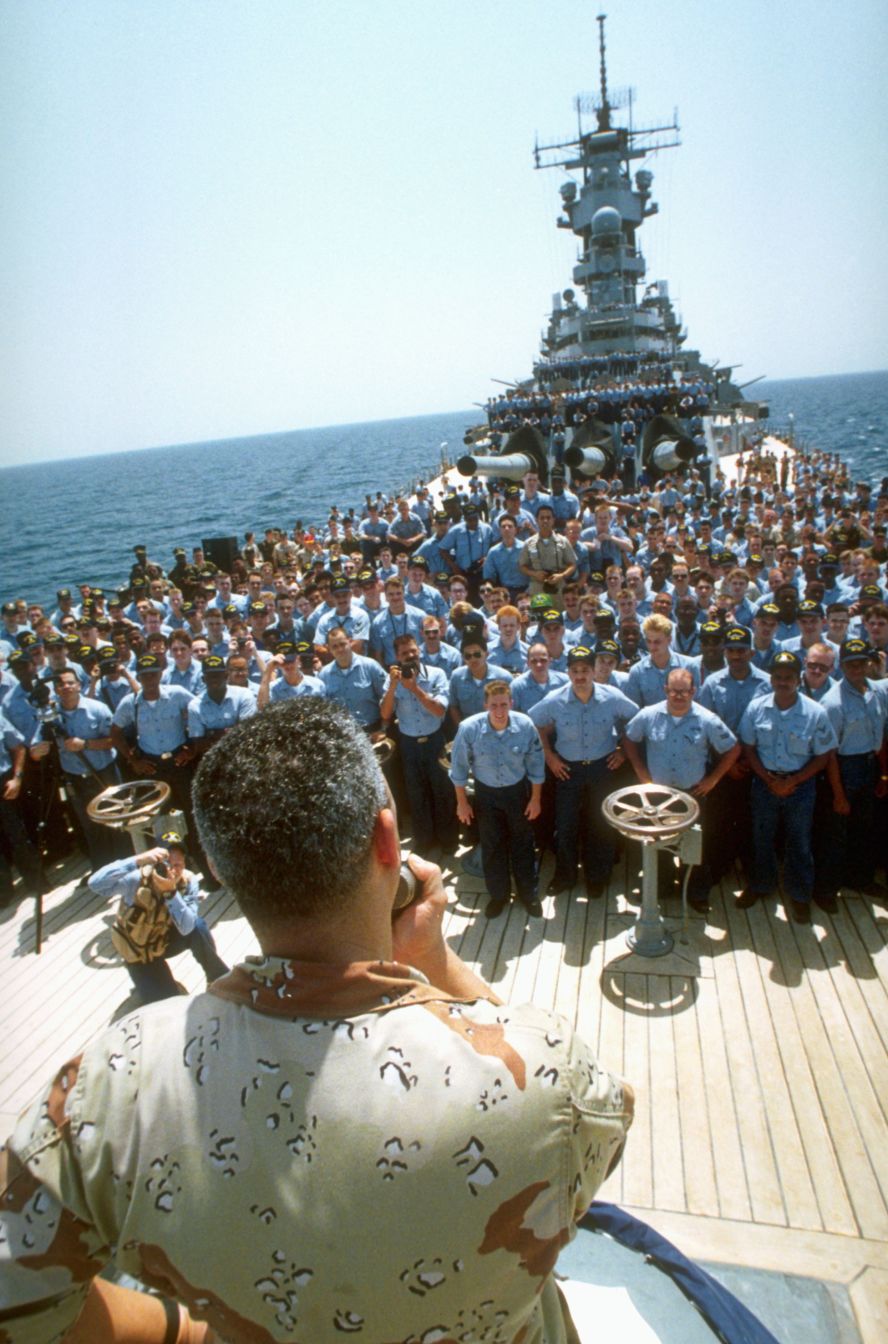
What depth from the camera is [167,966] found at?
4.64 metres

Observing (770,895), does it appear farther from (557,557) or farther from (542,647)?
(557,557)

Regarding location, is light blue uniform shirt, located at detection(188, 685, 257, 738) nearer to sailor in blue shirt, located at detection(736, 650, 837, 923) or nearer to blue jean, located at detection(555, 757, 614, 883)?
blue jean, located at detection(555, 757, 614, 883)

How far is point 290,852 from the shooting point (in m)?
1.10

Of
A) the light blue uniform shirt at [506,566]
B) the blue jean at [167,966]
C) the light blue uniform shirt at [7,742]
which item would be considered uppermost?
the light blue uniform shirt at [506,566]

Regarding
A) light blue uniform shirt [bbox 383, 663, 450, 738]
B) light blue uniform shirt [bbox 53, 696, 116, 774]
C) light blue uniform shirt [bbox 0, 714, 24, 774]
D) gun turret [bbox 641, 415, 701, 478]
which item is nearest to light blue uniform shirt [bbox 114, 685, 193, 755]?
Result: light blue uniform shirt [bbox 53, 696, 116, 774]

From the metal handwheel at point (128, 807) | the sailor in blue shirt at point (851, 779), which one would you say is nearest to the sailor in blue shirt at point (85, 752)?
the metal handwheel at point (128, 807)

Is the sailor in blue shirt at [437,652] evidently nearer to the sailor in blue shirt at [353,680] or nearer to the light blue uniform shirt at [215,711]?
the sailor in blue shirt at [353,680]

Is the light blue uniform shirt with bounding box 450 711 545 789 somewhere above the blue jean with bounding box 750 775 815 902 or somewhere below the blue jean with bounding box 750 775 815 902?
above

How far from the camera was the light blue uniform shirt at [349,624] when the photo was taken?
8.23m

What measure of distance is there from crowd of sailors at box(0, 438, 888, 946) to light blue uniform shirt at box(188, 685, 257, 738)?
18mm

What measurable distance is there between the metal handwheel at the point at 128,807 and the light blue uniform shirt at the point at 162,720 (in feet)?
2.33

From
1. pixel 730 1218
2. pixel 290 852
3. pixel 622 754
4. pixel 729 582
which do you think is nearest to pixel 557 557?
pixel 729 582

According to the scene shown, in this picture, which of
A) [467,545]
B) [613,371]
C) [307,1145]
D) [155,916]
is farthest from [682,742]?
[613,371]

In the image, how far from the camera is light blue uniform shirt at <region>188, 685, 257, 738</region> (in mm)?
6406
